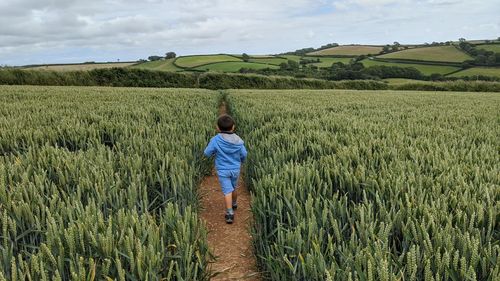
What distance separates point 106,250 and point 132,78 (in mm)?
41483

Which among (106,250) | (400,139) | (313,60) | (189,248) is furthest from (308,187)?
(313,60)

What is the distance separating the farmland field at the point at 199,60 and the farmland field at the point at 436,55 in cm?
3585

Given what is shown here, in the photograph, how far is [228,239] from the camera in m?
4.07

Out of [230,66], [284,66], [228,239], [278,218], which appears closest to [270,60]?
[284,66]

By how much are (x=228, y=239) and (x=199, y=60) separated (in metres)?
75.6

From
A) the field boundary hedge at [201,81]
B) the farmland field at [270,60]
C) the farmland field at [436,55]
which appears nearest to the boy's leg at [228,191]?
the field boundary hedge at [201,81]

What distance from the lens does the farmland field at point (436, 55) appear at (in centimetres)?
7438

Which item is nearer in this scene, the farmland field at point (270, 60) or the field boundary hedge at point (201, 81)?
the field boundary hedge at point (201, 81)

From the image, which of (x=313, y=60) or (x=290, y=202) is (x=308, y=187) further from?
(x=313, y=60)

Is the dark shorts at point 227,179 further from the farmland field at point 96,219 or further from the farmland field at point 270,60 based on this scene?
the farmland field at point 270,60

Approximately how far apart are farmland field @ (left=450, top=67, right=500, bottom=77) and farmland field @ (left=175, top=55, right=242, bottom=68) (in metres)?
43.6

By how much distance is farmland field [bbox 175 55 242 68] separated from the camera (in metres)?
72.4

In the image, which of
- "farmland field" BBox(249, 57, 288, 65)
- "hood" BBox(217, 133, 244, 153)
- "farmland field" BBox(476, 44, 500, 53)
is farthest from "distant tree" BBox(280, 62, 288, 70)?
"hood" BBox(217, 133, 244, 153)

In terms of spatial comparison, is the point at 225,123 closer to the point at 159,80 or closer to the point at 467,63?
the point at 159,80
